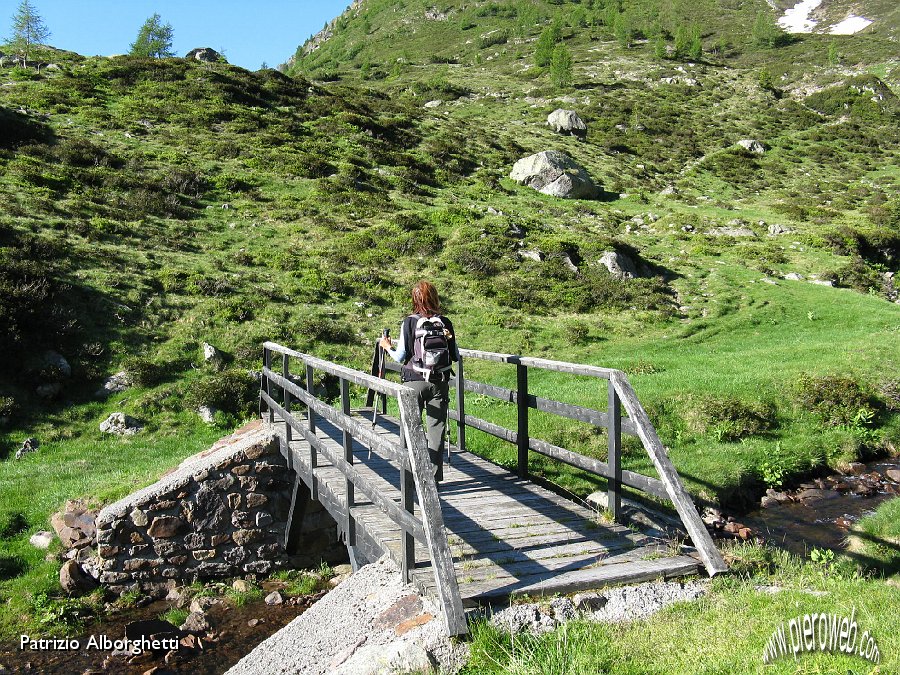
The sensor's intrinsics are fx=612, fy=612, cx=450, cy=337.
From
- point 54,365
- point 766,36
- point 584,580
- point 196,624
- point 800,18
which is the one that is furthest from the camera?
point 800,18

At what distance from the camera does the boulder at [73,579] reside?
10.1 metres

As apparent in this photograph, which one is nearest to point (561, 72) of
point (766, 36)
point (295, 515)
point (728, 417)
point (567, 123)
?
point (567, 123)

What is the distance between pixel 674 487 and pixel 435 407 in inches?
112

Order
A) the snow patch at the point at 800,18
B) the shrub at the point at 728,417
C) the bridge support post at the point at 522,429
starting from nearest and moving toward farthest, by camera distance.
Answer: the bridge support post at the point at 522,429 < the shrub at the point at 728,417 < the snow patch at the point at 800,18

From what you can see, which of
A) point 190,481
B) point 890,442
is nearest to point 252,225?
point 190,481

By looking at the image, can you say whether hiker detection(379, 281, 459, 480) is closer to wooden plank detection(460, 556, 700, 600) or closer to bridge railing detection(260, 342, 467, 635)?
bridge railing detection(260, 342, 467, 635)

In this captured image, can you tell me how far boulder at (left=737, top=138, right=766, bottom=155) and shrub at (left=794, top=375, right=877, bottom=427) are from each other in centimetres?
4826

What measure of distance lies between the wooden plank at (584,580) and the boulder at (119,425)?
41.7 feet

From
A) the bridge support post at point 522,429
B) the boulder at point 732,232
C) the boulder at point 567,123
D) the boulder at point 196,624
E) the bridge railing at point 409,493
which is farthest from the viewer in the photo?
the boulder at point 567,123

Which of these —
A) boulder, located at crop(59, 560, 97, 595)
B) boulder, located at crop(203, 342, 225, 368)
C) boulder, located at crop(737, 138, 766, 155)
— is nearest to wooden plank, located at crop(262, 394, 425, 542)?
boulder, located at crop(59, 560, 97, 595)

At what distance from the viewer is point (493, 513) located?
23.5 ft

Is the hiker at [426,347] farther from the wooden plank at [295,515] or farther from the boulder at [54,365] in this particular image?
the boulder at [54,365]

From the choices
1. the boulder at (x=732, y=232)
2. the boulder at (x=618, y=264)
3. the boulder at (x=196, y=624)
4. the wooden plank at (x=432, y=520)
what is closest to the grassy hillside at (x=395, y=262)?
the boulder at (x=732, y=232)

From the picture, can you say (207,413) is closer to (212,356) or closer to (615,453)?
(212,356)
